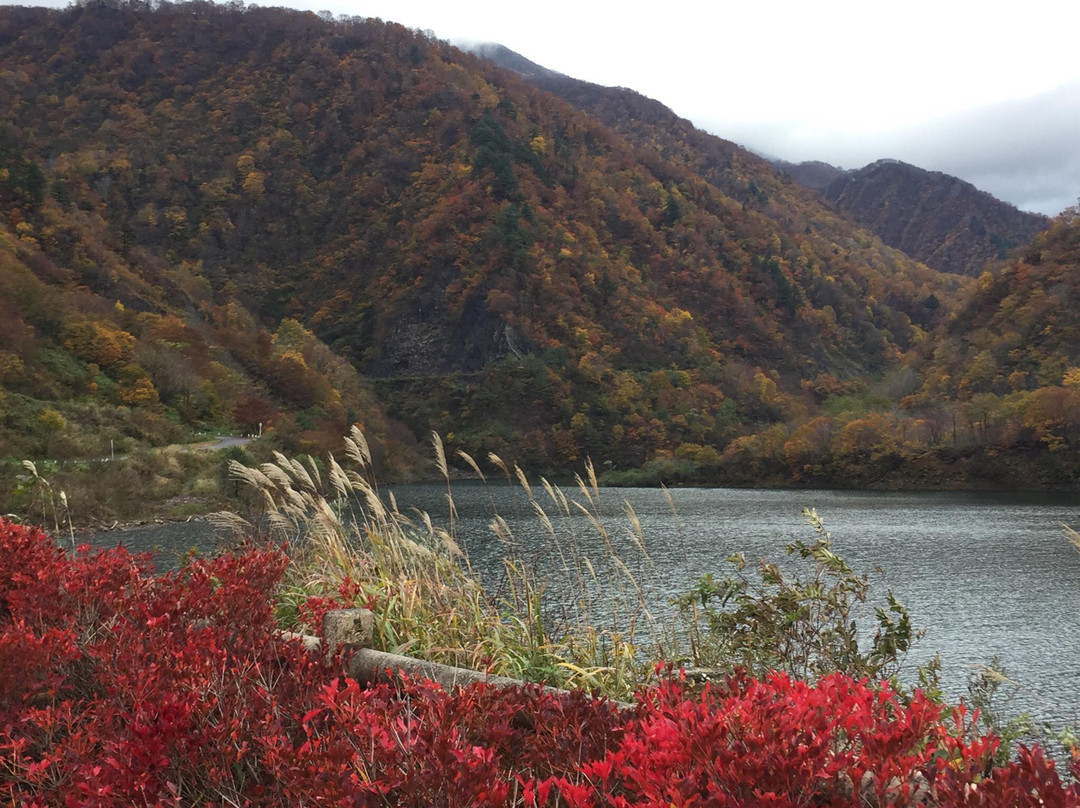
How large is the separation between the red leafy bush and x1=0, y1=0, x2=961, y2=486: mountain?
71.0m

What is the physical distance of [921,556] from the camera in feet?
74.4

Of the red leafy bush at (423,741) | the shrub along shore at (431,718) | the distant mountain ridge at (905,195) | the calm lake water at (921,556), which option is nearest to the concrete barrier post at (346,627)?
the shrub along shore at (431,718)

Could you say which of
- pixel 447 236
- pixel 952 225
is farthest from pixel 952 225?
pixel 447 236

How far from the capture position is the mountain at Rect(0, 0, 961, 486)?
3563 inches

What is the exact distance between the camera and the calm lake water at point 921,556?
11086mm

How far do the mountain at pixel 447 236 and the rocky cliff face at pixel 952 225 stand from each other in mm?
39301

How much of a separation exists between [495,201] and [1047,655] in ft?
335

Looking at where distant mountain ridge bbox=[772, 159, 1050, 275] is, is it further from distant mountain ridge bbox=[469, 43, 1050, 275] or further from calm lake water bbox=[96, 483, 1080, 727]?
calm lake water bbox=[96, 483, 1080, 727]

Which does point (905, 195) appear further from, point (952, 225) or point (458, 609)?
point (458, 609)

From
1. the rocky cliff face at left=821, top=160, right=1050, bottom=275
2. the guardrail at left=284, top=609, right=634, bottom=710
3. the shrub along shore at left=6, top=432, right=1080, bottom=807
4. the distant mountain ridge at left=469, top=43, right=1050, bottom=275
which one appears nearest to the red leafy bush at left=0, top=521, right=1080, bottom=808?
the shrub along shore at left=6, top=432, right=1080, bottom=807

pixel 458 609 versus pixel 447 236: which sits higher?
pixel 447 236

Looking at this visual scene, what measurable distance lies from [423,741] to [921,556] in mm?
23698

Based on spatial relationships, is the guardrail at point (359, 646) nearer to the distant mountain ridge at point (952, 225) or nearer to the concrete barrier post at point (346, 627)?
the concrete barrier post at point (346, 627)

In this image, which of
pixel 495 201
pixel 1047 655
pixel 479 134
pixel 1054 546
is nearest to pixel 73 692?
pixel 1047 655
